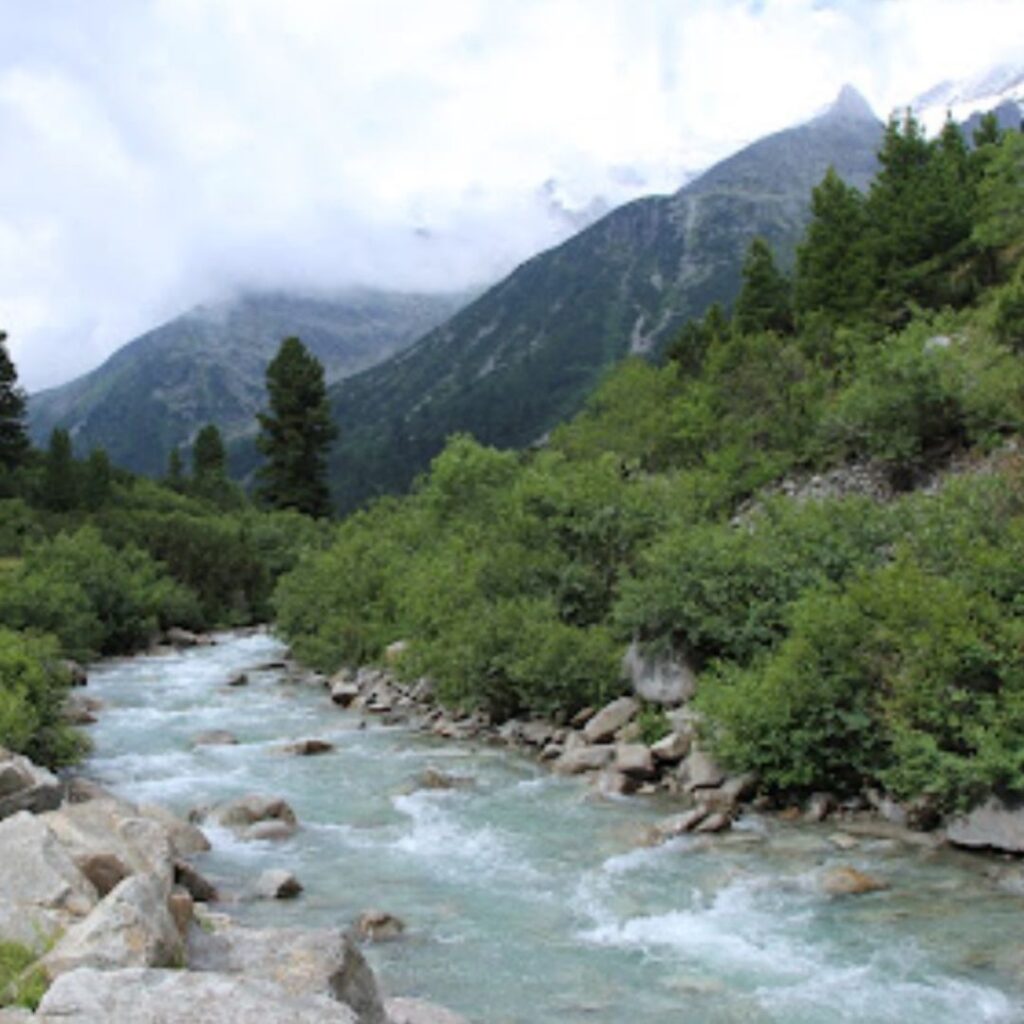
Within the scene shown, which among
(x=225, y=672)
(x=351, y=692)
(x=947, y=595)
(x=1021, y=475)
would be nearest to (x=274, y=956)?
(x=947, y=595)

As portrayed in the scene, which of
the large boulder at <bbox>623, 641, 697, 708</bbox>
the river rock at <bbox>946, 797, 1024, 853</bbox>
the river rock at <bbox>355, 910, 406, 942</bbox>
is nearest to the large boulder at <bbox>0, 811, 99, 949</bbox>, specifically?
the river rock at <bbox>355, 910, 406, 942</bbox>

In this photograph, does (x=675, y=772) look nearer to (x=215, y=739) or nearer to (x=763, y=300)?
(x=215, y=739)

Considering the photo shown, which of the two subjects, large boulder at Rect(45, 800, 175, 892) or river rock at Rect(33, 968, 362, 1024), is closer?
river rock at Rect(33, 968, 362, 1024)

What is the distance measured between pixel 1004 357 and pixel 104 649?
36031 millimetres

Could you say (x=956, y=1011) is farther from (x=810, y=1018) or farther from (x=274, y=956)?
(x=274, y=956)

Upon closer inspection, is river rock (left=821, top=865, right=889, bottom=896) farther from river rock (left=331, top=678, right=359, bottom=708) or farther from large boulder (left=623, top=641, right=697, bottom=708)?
river rock (left=331, top=678, right=359, bottom=708)

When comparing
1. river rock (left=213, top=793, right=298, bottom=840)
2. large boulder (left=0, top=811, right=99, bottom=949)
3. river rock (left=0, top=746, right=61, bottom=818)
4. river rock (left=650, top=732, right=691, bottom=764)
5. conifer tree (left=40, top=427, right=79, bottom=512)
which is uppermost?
conifer tree (left=40, top=427, right=79, bottom=512)

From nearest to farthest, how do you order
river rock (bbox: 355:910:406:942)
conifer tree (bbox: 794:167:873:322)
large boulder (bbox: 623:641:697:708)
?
river rock (bbox: 355:910:406:942) → large boulder (bbox: 623:641:697:708) → conifer tree (bbox: 794:167:873:322)

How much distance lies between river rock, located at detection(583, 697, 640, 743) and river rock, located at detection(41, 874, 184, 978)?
13.9 meters

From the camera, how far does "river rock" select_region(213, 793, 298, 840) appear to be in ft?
52.1

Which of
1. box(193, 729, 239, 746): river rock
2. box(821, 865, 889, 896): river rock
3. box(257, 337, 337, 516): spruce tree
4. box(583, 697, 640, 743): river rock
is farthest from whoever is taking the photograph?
box(257, 337, 337, 516): spruce tree

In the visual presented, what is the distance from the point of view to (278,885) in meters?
13.0

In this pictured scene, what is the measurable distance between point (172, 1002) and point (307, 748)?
55.1ft

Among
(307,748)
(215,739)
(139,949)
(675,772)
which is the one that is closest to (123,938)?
(139,949)
